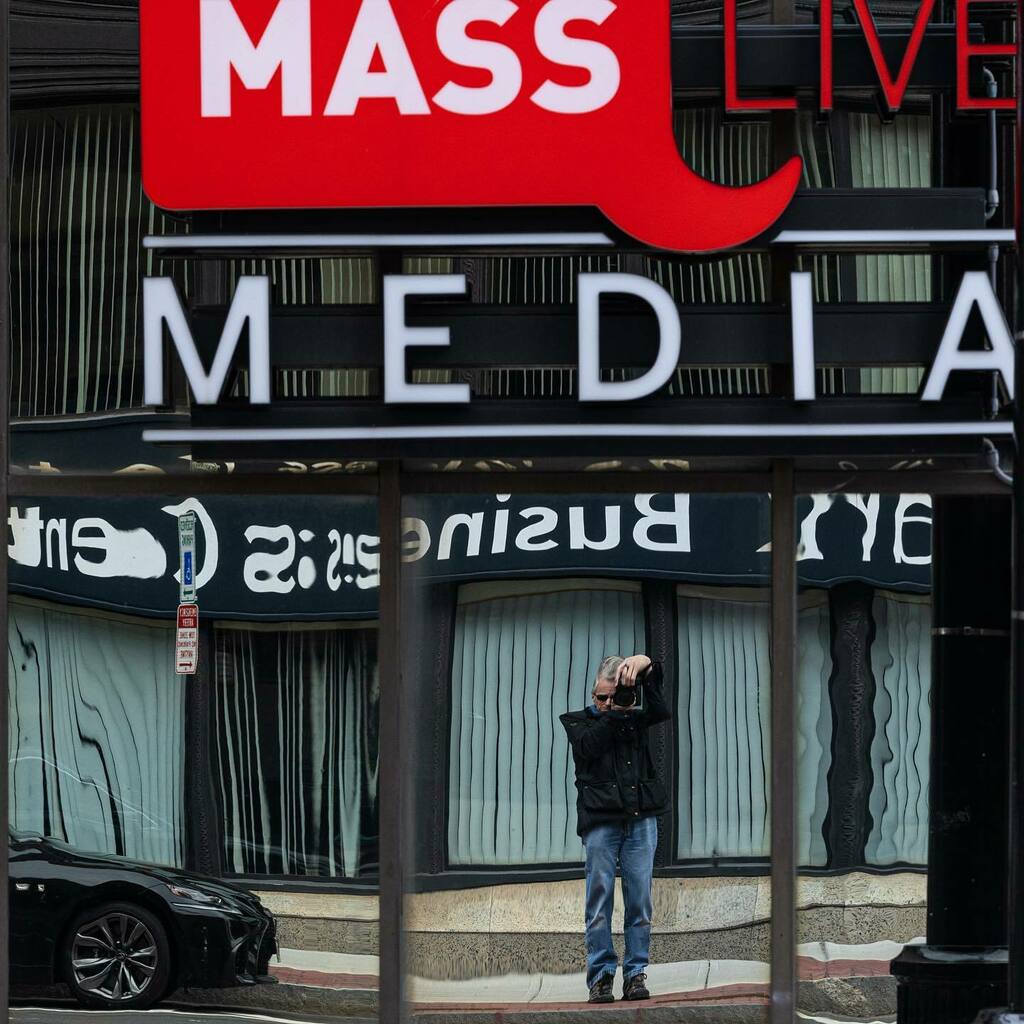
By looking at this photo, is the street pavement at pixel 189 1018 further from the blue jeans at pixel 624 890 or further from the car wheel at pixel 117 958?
the blue jeans at pixel 624 890

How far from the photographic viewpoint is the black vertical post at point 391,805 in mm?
8109

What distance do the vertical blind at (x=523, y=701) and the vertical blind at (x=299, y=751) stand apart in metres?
0.50

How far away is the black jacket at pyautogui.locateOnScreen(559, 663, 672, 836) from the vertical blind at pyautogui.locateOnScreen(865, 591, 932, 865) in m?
1.13

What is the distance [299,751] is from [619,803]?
5.77 feet

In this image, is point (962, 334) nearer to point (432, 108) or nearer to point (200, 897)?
point (432, 108)

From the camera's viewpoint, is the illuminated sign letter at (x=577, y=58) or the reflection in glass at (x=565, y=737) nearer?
the illuminated sign letter at (x=577, y=58)

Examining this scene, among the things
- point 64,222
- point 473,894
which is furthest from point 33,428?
point 473,894

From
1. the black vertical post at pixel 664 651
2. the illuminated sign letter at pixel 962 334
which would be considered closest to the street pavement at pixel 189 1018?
the black vertical post at pixel 664 651

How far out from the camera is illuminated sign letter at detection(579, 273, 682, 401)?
7.83 m

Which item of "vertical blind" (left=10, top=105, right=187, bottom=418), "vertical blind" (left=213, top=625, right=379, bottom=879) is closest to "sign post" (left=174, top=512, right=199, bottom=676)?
"vertical blind" (left=213, top=625, right=379, bottom=879)

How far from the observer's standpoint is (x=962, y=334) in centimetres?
780

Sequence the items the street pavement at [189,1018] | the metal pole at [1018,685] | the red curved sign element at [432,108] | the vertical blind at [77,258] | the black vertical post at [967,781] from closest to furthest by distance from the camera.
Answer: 1. the metal pole at [1018,685]
2. the black vertical post at [967,781]
3. the red curved sign element at [432,108]
4. the street pavement at [189,1018]
5. the vertical blind at [77,258]

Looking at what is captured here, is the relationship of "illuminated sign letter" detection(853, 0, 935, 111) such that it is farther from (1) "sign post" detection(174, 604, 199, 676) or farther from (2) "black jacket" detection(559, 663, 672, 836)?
(1) "sign post" detection(174, 604, 199, 676)

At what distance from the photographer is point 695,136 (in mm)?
8289
